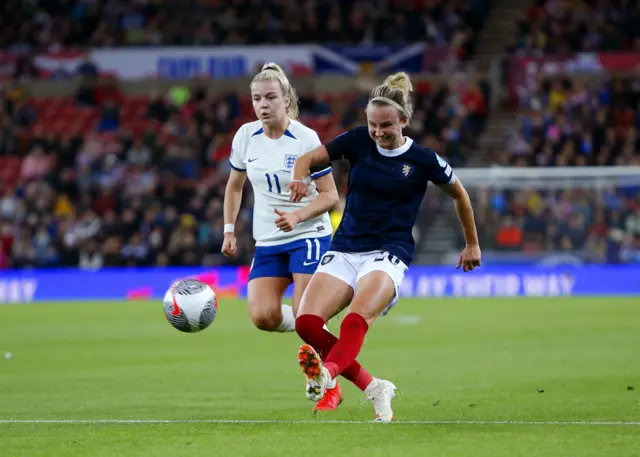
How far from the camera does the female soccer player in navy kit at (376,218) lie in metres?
7.89

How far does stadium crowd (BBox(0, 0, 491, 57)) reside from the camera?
3167 cm

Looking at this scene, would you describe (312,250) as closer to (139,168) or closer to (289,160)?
(289,160)

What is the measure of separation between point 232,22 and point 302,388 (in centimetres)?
2313

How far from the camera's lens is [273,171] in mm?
9344

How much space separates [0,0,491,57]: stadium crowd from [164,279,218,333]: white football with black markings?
73.4 ft

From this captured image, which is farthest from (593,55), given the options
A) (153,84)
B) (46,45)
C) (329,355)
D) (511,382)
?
(329,355)

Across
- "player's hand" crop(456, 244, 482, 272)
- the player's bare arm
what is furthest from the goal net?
"player's hand" crop(456, 244, 482, 272)

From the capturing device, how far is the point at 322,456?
20.6 ft

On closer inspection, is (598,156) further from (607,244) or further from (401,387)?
(401,387)

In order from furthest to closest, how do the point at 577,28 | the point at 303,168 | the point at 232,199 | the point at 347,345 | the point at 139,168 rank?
1. the point at 577,28
2. the point at 139,168
3. the point at 232,199
4. the point at 303,168
5. the point at 347,345

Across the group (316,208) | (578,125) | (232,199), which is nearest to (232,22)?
(578,125)

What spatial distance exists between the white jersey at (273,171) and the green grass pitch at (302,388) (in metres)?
1.29

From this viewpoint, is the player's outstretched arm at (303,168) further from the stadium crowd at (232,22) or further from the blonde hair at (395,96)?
the stadium crowd at (232,22)

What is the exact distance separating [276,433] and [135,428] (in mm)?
944
